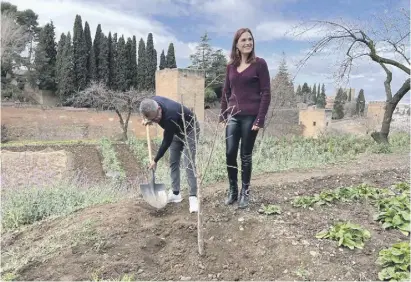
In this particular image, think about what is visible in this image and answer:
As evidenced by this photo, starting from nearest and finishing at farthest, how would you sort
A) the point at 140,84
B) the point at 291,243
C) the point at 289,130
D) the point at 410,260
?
the point at 410,260 → the point at 291,243 → the point at 289,130 → the point at 140,84

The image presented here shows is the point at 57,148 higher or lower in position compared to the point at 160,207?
lower

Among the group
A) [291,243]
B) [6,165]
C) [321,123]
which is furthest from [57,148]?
[321,123]

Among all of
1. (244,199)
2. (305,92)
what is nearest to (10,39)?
(244,199)

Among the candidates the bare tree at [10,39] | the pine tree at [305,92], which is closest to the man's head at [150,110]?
the bare tree at [10,39]

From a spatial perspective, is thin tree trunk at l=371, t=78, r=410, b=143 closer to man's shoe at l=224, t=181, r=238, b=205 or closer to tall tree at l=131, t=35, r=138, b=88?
man's shoe at l=224, t=181, r=238, b=205

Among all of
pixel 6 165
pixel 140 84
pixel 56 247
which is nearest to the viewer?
pixel 56 247

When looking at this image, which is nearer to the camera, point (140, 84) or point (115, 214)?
point (115, 214)

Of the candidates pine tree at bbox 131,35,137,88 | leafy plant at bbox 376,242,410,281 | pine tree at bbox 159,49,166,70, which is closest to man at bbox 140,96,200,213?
leafy plant at bbox 376,242,410,281

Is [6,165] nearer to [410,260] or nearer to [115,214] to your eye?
[115,214]

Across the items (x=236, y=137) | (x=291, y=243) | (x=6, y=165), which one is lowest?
(x=6, y=165)

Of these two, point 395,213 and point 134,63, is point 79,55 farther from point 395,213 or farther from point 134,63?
point 395,213

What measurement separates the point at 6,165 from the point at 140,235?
36.0 feet

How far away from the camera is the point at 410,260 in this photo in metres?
2.21

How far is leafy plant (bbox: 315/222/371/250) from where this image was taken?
256cm
